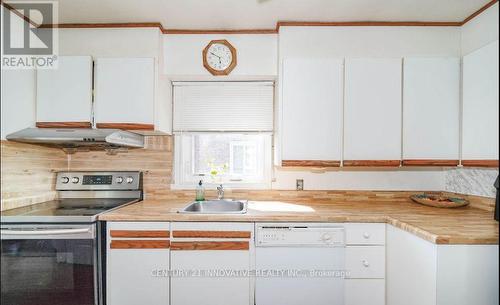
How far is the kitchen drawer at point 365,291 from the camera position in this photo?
78.5 inches

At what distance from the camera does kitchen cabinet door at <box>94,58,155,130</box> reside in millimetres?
Answer: 2266

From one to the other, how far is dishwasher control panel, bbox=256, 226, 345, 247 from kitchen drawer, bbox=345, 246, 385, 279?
0.39 ft

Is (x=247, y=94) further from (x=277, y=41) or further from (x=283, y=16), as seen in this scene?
(x=283, y=16)

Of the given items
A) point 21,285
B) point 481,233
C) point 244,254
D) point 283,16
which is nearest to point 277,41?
point 283,16

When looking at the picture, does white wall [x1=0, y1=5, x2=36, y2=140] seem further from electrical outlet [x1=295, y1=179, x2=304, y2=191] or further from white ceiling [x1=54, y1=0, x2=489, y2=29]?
electrical outlet [x1=295, y1=179, x2=304, y2=191]

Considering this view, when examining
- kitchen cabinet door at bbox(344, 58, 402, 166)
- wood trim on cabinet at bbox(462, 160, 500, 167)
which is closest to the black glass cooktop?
kitchen cabinet door at bbox(344, 58, 402, 166)

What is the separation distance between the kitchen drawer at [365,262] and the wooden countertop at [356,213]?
0.21 meters

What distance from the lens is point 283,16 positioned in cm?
226

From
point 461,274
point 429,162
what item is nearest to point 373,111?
point 429,162

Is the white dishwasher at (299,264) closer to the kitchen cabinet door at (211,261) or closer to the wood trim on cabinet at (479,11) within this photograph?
the kitchen cabinet door at (211,261)

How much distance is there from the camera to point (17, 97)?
2.11 meters

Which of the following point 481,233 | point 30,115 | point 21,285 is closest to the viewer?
point 481,233

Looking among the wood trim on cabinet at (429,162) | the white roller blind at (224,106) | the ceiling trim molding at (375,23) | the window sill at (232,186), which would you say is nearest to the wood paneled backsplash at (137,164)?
the window sill at (232,186)

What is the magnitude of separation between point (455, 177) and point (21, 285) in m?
3.45
